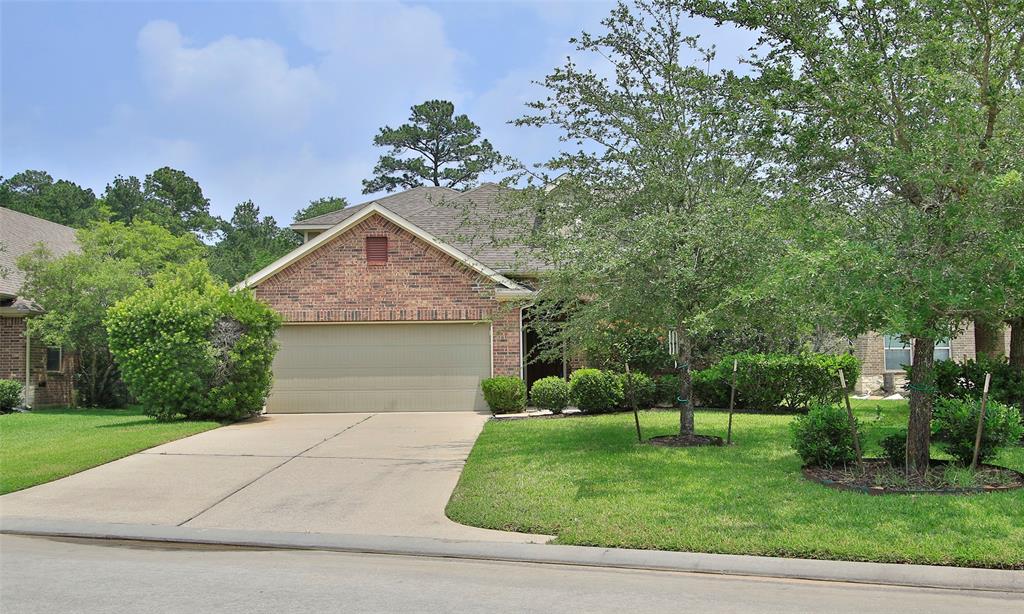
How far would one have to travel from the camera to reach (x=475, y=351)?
19094mm

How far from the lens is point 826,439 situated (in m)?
10.0

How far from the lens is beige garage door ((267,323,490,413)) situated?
62.5ft

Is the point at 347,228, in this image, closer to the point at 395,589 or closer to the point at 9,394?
the point at 9,394

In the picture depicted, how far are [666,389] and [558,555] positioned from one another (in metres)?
11.1

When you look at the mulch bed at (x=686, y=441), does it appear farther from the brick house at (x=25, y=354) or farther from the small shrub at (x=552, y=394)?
the brick house at (x=25, y=354)

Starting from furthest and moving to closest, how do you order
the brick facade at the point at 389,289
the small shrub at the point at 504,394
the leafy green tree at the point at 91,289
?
the leafy green tree at the point at 91,289, the brick facade at the point at 389,289, the small shrub at the point at 504,394

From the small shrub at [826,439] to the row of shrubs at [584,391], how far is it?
6.50 m

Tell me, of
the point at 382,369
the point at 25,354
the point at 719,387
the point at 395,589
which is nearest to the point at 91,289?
the point at 25,354

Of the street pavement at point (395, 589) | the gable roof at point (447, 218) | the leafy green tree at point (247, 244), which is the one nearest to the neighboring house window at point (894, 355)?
the gable roof at point (447, 218)

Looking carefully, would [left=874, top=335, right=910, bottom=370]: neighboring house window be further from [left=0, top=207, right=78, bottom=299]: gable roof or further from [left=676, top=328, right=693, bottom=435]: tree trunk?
[left=0, top=207, right=78, bottom=299]: gable roof

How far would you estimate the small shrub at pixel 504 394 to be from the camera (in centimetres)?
1789

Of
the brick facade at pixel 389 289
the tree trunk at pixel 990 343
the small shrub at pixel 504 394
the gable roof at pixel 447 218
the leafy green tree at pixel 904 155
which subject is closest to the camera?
the leafy green tree at pixel 904 155

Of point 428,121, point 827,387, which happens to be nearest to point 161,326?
point 827,387

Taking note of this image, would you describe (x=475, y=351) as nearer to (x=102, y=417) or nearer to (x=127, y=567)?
(x=102, y=417)
